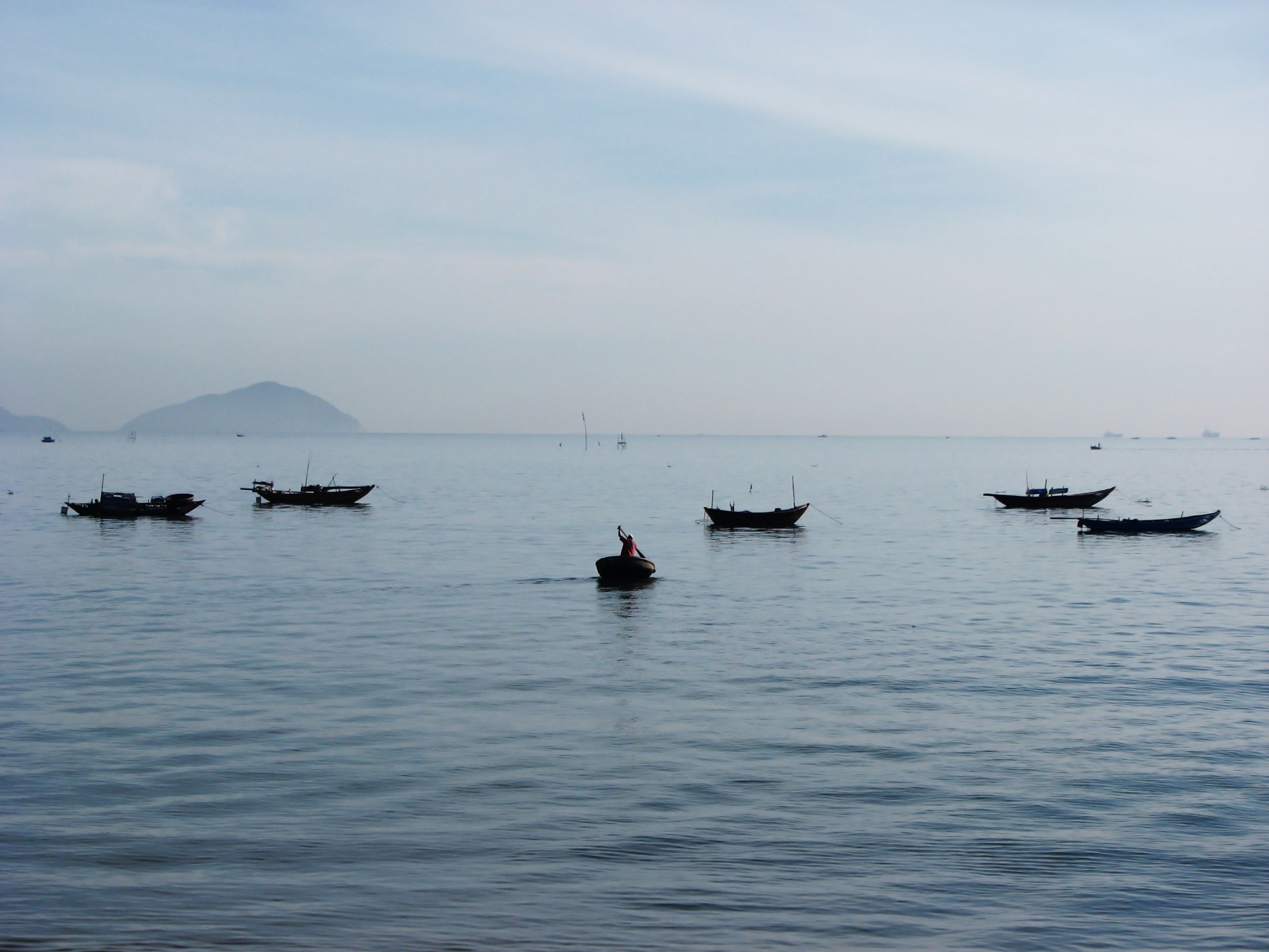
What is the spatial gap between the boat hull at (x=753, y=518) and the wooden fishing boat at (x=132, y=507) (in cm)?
4141

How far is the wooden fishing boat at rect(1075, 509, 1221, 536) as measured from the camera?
7706 centimetres

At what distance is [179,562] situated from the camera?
58.2m

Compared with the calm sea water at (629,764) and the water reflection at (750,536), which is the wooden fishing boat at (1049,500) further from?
the calm sea water at (629,764)

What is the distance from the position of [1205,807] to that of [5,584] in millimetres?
49221

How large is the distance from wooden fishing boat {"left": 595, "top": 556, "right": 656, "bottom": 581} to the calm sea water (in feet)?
5.21

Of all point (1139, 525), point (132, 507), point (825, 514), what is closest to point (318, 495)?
point (132, 507)

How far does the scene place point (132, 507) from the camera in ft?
274

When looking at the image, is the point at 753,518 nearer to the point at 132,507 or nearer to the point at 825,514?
the point at 825,514

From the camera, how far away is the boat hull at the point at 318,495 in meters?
96.6

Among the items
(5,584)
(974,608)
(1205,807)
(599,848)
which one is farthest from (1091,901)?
(5,584)

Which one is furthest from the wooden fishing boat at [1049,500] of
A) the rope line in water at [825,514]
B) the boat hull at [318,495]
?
the boat hull at [318,495]

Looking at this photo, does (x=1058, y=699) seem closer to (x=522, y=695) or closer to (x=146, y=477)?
(x=522, y=695)

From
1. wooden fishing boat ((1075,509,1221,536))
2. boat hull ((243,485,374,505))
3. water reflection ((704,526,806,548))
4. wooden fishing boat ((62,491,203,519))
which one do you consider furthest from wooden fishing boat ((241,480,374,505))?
wooden fishing boat ((1075,509,1221,536))

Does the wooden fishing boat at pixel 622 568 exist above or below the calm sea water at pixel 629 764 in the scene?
above
